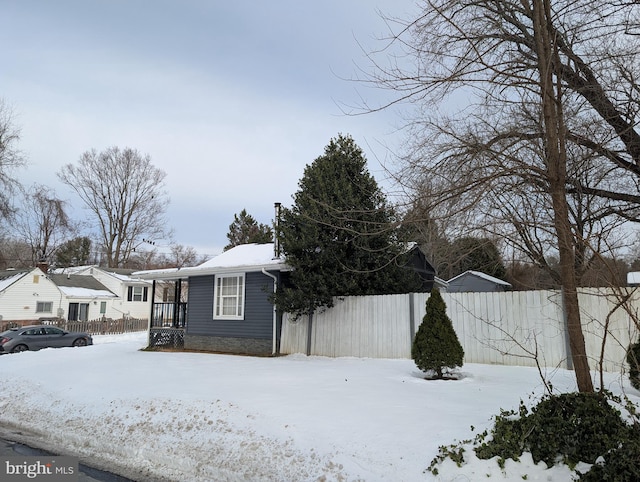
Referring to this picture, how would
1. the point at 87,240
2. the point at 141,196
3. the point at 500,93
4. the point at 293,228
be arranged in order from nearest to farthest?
the point at 500,93 < the point at 293,228 < the point at 141,196 < the point at 87,240

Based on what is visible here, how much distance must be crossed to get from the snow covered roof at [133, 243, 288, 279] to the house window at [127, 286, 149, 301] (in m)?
23.8

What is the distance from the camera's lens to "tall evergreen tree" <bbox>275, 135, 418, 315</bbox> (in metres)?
12.4

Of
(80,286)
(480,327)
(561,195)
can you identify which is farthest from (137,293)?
(561,195)

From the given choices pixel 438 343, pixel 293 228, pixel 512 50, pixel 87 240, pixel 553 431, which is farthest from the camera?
pixel 87 240

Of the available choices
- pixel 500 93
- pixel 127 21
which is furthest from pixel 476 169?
pixel 127 21

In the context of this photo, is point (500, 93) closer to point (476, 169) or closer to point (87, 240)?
point (476, 169)

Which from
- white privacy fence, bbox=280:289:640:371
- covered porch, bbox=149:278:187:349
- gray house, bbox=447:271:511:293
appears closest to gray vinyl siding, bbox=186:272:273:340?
white privacy fence, bbox=280:289:640:371

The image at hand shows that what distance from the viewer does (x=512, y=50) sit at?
782cm

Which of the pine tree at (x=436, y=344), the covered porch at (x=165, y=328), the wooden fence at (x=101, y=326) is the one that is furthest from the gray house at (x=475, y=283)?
the wooden fence at (x=101, y=326)

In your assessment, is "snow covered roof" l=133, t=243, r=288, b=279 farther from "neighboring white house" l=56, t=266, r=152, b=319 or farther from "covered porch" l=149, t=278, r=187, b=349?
"neighboring white house" l=56, t=266, r=152, b=319

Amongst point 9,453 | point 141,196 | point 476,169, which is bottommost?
point 9,453

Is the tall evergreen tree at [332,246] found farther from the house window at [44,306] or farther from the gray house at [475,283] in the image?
→ the house window at [44,306]

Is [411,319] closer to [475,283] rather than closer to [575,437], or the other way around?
[575,437]

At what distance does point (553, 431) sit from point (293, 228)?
32.1 feet
